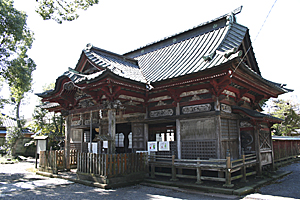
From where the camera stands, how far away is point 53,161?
40.2ft

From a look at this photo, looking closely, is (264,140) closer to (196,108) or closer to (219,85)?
(196,108)

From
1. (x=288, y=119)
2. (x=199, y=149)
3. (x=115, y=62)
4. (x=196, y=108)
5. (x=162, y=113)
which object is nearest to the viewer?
(x=199, y=149)

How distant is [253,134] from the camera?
1057cm

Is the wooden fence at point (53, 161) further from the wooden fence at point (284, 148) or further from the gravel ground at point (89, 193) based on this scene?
the wooden fence at point (284, 148)

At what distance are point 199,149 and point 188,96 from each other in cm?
252

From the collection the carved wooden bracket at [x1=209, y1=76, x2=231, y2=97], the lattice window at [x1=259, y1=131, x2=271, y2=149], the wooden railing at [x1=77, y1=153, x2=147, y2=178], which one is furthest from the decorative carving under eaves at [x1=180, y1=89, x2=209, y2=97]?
the lattice window at [x1=259, y1=131, x2=271, y2=149]

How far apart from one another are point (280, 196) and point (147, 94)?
7.14 m

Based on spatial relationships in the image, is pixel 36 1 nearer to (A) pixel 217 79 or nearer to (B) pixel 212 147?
(A) pixel 217 79

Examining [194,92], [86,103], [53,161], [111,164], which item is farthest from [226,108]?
[53,161]

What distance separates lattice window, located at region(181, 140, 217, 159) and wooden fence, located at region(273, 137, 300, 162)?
7.52m

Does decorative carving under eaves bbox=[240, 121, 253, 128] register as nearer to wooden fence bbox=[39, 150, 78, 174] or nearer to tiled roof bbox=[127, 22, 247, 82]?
tiled roof bbox=[127, 22, 247, 82]

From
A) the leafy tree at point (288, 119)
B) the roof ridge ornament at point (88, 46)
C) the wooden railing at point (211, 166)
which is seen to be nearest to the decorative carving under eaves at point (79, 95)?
the roof ridge ornament at point (88, 46)

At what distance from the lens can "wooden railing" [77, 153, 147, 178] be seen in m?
8.93

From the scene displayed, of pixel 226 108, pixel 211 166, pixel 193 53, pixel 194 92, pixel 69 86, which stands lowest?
pixel 211 166
